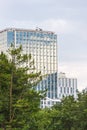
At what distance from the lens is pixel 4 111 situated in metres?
42.8

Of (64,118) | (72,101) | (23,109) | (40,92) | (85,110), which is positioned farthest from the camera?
(72,101)

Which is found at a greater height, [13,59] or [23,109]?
[13,59]

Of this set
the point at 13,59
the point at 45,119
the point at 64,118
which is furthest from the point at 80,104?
the point at 13,59

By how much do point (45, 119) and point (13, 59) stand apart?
6108 millimetres

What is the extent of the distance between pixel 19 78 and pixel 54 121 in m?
24.4

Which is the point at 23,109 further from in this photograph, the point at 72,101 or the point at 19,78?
the point at 72,101

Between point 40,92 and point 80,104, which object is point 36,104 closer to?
point 40,92

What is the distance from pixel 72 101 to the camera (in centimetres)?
7119

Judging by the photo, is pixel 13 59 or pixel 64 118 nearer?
pixel 13 59

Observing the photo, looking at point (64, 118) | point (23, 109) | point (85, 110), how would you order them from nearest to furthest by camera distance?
point (23, 109) < point (85, 110) < point (64, 118)

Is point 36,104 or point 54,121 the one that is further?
point 54,121

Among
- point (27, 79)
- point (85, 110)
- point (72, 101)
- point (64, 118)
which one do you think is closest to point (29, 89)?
point (27, 79)

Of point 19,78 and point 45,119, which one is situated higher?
point 19,78

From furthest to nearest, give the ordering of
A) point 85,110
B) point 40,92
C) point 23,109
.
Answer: point 85,110, point 40,92, point 23,109
